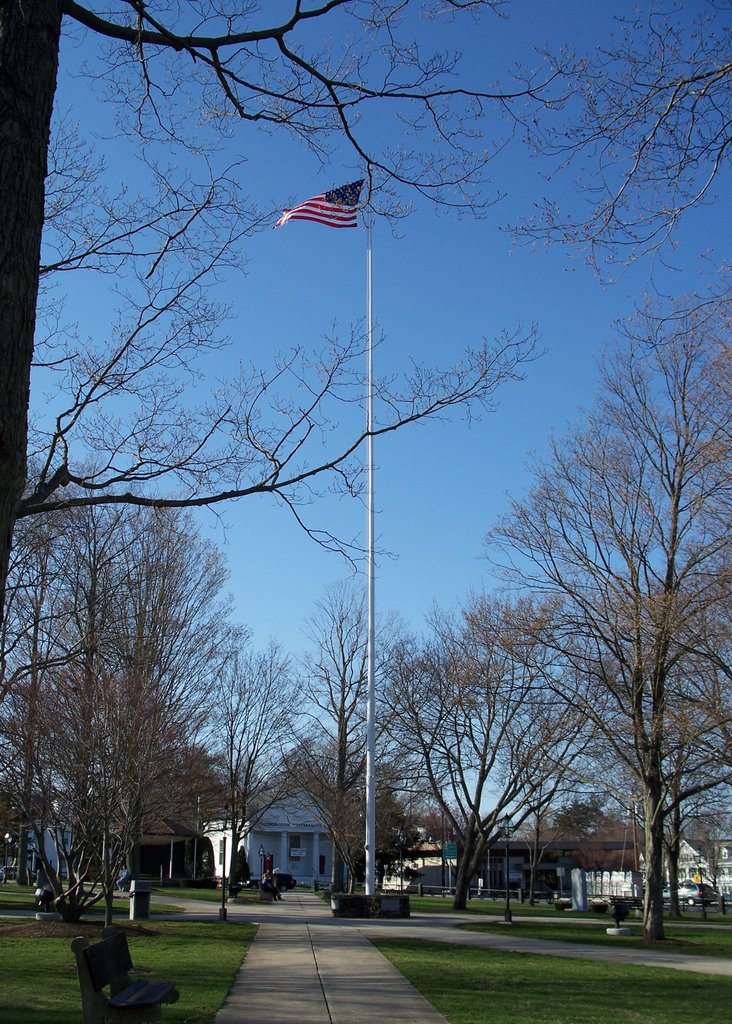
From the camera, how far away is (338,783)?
146ft

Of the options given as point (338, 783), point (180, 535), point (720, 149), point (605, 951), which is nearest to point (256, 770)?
point (338, 783)

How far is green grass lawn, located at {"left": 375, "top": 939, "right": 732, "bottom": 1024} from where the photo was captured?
10.5 meters

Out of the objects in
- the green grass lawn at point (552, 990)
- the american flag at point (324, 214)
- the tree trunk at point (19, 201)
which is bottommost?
the green grass lawn at point (552, 990)

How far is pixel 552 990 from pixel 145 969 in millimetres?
5341

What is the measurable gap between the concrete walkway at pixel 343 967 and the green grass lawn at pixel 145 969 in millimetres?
302

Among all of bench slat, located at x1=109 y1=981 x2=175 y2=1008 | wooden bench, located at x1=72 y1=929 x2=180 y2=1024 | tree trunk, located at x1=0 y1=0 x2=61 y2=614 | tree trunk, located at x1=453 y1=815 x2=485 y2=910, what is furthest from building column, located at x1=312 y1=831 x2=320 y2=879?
tree trunk, located at x1=0 y1=0 x2=61 y2=614

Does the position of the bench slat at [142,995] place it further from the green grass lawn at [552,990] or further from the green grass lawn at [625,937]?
the green grass lawn at [625,937]

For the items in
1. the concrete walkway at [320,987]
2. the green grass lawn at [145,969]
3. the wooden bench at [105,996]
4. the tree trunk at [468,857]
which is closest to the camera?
the wooden bench at [105,996]

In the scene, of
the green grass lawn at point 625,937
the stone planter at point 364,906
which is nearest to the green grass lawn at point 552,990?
the green grass lawn at point 625,937

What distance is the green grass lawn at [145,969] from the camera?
991cm

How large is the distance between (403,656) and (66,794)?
779 inches

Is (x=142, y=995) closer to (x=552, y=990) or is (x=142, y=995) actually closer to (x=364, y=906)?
(x=552, y=990)

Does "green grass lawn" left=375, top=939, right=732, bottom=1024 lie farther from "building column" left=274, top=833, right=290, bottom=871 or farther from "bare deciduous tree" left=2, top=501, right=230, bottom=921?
"building column" left=274, top=833, right=290, bottom=871

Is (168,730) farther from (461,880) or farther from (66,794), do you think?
(461,880)
